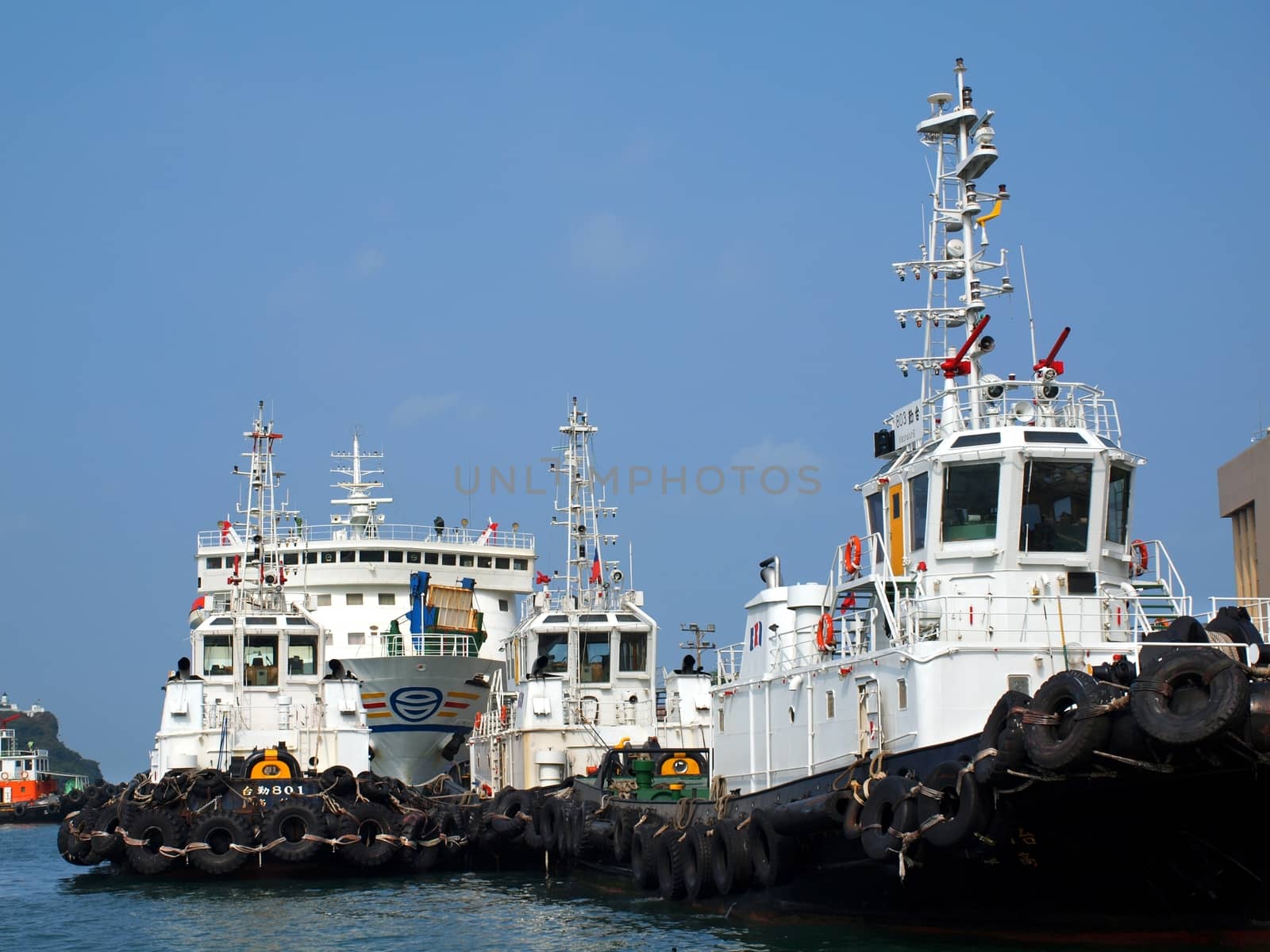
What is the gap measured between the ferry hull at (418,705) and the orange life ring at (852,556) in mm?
17721

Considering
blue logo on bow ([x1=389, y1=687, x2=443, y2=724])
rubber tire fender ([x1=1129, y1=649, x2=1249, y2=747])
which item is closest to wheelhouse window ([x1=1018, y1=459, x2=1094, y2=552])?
rubber tire fender ([x1=1129, y1=649, x2=1249, y2=747])

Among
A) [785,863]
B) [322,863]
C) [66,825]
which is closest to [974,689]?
[785,863]

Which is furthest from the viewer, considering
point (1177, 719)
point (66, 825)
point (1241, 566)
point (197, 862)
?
point (1241, 566)

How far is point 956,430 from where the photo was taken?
18.6m

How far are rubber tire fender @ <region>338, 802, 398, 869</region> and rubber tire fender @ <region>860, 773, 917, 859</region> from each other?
1257 cm

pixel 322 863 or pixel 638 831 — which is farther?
pixel 322 863

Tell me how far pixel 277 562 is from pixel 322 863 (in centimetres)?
1158

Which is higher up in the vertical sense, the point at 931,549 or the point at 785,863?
the point at 931,549

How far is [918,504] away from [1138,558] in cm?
277

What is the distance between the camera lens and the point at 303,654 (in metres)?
32.9

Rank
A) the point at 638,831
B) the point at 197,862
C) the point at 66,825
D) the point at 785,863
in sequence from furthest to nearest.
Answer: the point at 66,825 < the point at 197,862 < the point at 638,831 < the point at 785,863

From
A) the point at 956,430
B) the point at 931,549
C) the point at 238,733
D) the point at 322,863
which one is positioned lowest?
the point at 322,863

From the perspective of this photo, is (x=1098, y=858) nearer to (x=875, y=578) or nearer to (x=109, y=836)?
(x=875, y=578)

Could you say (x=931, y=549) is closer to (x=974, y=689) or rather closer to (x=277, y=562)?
(x=974, y=689)
